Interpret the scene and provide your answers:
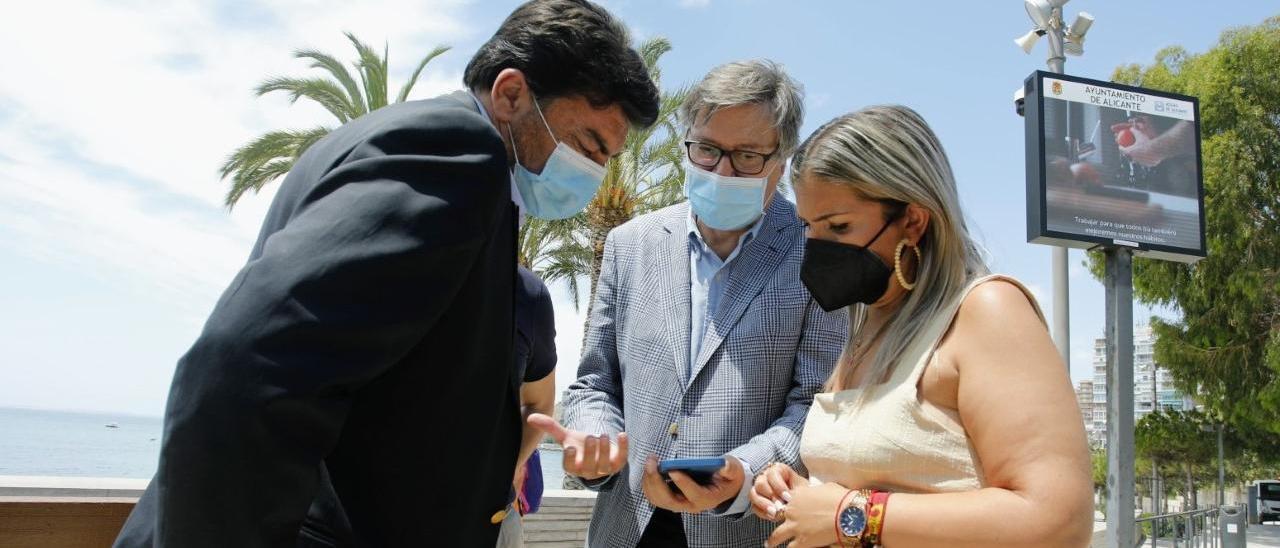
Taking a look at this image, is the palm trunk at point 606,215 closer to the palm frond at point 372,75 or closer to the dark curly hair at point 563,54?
the palm frond at point 372,75

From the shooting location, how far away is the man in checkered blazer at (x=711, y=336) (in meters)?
2.42

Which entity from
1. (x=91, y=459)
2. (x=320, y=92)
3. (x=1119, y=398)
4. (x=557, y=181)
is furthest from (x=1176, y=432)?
(x=91, y=459)

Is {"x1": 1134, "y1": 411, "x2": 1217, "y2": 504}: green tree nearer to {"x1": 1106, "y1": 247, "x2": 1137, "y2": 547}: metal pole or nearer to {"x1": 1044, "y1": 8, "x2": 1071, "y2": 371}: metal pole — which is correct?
{"x1": 1106, "y1": 247, "x2": 1137, "y2": 547}: metal pole

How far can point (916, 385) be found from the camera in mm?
1918

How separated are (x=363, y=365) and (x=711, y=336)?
1440mm

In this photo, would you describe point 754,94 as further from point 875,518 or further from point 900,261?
point 875,518

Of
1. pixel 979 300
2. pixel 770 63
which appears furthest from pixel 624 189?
pixel 979 300

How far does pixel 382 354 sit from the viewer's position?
1.28 metres

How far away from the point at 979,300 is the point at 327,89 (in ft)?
50.3

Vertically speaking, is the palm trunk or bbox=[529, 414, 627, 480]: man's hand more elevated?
the palm trunk

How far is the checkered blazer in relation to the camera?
246 cm

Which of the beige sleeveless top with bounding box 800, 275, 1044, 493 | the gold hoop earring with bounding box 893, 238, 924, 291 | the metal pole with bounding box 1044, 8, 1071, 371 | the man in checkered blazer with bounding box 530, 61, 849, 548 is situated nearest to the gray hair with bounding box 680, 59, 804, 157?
the man in checkered blazer with bounding box 530, 61, 849, 548

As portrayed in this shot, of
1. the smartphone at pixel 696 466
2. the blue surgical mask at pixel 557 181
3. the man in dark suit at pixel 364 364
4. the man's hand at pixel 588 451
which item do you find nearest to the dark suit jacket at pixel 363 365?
the man in dark suit at pixel 364 364

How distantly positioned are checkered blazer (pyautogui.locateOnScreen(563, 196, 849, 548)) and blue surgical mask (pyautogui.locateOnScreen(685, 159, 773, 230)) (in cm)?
7
